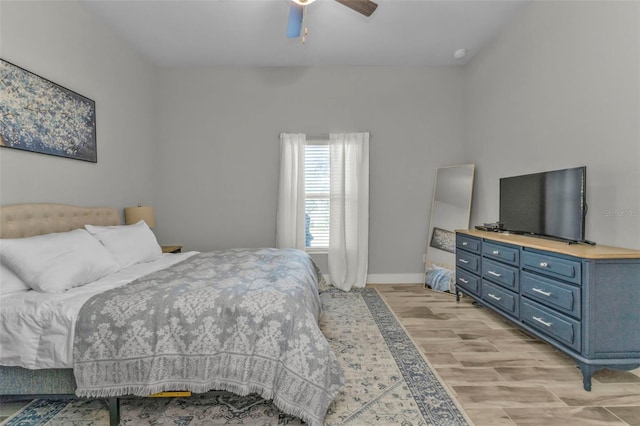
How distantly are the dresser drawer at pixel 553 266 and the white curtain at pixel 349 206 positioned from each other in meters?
2.15

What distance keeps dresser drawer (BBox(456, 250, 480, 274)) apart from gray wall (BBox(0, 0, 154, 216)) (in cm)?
387

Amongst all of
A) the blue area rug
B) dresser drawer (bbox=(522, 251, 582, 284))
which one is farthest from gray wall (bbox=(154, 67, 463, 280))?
the blue area rug

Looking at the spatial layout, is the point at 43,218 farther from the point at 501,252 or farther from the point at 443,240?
the point at 443,240

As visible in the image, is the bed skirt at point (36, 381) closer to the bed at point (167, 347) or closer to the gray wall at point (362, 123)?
the bed at point (167, 347)

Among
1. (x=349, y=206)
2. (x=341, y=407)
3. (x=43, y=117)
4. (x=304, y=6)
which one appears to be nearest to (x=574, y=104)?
(x=304, y=6)

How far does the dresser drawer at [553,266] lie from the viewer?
6.35 feet

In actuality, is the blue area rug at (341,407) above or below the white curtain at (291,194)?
below

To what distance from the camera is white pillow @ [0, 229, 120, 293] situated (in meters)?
1.83

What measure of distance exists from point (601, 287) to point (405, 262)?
103 inches

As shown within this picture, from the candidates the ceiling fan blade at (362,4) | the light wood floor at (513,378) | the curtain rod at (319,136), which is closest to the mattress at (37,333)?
the light wood floor at (513,378)

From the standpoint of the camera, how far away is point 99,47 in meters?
3.18

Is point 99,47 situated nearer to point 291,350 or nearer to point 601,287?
point 291,350

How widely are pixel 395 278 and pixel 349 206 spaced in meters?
1.23

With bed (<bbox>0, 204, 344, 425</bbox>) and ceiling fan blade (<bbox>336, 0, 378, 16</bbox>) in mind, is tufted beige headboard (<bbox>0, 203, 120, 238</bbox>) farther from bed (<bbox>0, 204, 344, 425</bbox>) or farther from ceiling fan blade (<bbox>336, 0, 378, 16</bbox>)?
ceiling fan blade (<bbox>336, 0, 378, 16</bbox>)
